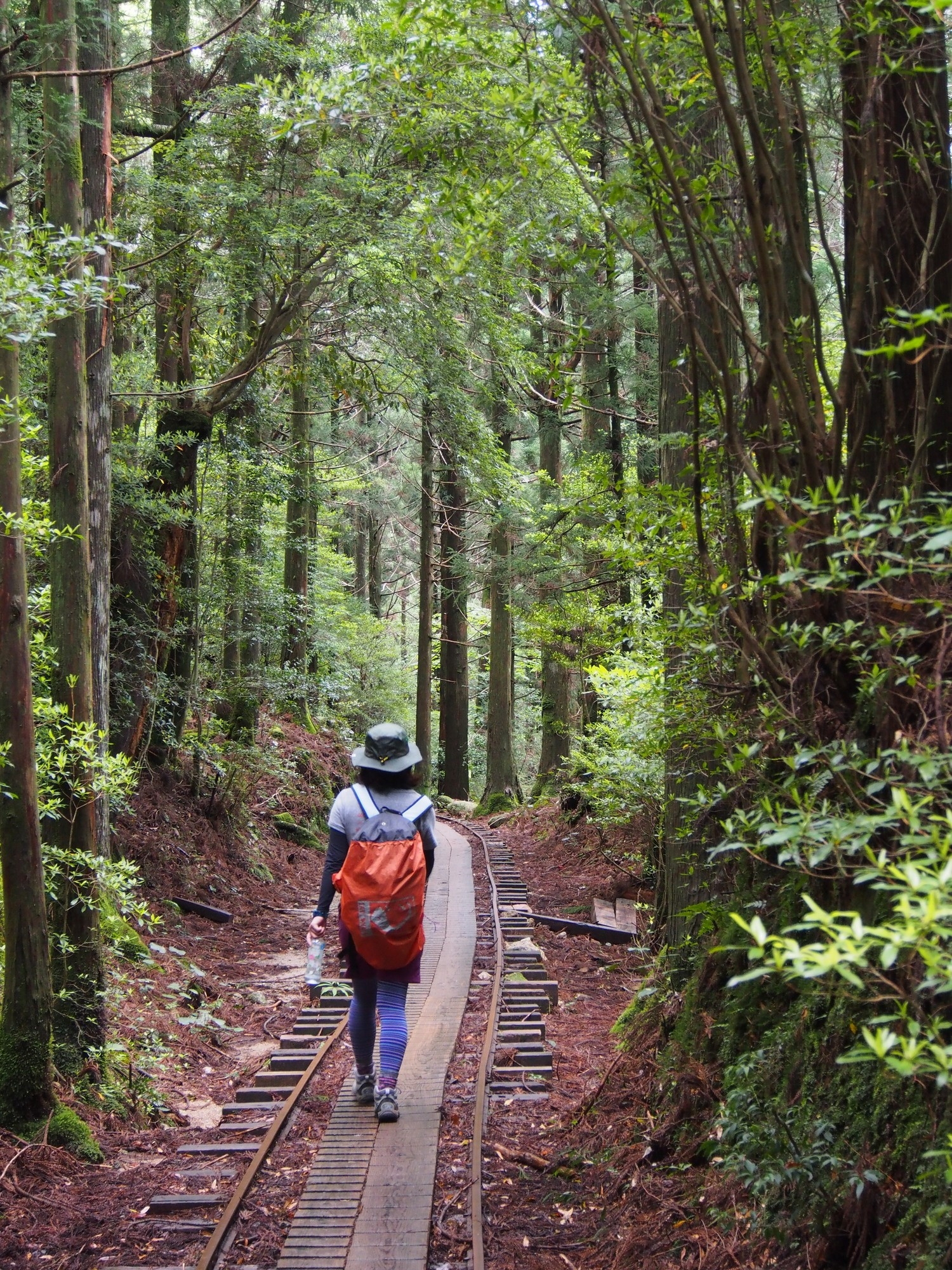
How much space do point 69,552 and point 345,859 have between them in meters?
2.95

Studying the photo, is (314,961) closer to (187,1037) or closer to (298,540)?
(187,1037)

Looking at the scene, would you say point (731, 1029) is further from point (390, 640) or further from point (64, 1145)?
point (390, 640)

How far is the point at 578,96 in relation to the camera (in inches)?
202

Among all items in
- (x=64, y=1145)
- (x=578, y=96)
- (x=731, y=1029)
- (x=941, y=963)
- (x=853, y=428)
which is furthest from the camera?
(x=64, y=1145)

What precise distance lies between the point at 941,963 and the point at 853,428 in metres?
2.62

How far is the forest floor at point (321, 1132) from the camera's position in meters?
4.57

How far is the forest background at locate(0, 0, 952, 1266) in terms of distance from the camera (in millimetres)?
3367

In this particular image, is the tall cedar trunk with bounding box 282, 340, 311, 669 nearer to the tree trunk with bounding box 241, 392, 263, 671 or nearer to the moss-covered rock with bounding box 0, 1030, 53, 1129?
the tree trunk with bounding box 241, 392, 263, 671

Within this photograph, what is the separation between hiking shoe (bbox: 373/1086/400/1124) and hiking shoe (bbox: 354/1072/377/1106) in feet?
0.77

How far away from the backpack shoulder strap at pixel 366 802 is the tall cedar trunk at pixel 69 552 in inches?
86.3

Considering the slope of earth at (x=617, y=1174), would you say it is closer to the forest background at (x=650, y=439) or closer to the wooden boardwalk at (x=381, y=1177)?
the forest background at (x=650, y=439)

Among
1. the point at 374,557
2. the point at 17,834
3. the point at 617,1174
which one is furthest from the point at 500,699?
the point at 617,1174

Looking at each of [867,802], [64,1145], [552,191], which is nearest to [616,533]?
[867,802]

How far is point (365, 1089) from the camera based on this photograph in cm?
632
